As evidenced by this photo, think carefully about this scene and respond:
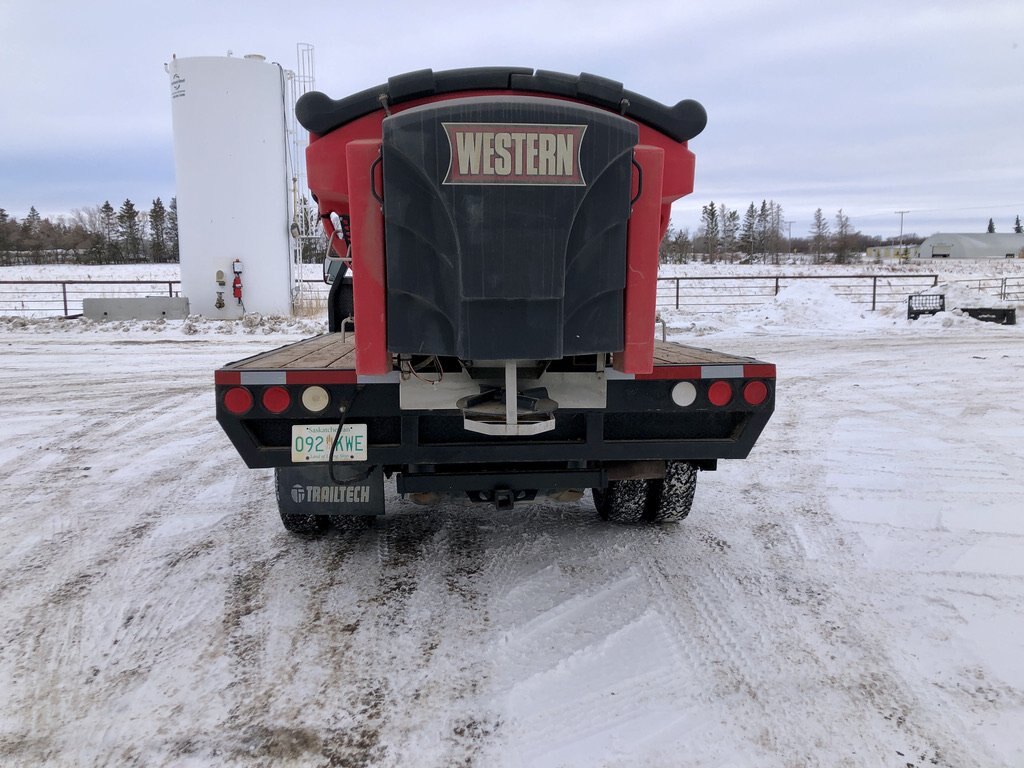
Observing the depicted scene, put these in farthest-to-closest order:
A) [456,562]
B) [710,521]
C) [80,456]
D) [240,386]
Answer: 1. [80,456]
2. [710,521]
3. [456,562]
4. [240,386]

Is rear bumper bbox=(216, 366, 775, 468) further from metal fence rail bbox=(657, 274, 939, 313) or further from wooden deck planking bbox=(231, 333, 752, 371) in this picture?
metal fence rail bbox=(657, 274, 939, 313)

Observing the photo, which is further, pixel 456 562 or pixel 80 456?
pixel 80 456

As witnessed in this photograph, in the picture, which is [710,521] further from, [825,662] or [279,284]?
[279,284]

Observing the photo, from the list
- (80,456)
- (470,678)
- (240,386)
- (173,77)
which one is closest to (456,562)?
(470,678)

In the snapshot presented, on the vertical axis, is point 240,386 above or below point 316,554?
above

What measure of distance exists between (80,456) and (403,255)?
501 centimetres

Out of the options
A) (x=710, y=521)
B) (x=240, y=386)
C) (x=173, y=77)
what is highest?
(x=173, y=77)

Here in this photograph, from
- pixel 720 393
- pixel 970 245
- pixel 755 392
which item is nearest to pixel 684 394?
pixel 720 393

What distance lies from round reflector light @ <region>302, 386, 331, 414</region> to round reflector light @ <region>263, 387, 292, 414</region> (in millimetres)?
70

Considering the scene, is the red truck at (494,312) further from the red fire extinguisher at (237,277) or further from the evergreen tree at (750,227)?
the evergreen tree at (750,227)

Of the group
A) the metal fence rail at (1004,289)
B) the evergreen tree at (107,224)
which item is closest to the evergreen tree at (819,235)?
the metal fence rail at (1004,289)

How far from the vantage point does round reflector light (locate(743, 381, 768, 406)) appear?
337cm

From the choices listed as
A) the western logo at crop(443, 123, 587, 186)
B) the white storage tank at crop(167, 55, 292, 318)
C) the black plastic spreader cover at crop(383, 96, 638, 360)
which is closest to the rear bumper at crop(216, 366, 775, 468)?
the black plastic spreader cover at crop(383, 96, 638, 360)

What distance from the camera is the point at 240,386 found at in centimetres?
316
